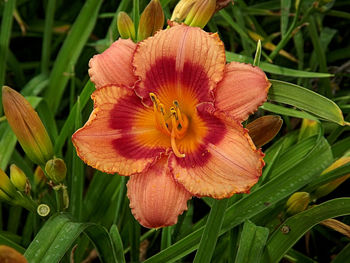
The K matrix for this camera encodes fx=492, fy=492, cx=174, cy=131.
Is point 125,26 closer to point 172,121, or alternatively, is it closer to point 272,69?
point 172,121

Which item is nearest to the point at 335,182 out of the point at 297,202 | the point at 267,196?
the point at 297,202

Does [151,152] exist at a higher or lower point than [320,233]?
higher

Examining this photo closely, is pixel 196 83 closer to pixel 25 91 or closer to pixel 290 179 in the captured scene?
pixel 290 179

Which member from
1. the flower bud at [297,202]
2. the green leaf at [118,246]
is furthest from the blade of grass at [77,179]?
the flower bud at [297,202]

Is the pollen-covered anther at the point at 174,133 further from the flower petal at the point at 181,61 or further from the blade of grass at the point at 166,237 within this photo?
the blade of grass at the point at 166,237

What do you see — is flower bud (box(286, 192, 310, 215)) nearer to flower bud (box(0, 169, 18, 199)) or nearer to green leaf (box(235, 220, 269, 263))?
green leaf (box(235, 220, 269, 263))

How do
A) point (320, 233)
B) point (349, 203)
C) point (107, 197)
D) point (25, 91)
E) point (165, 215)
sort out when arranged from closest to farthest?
point (165, 215)
point (349, 203)
point (107, 197)
point (320, 233)
point (25, 91)

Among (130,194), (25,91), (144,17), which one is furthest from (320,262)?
(25,91)
